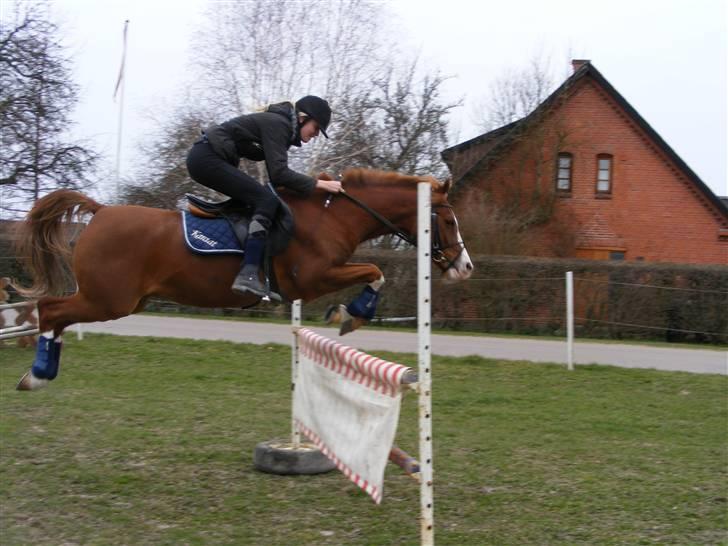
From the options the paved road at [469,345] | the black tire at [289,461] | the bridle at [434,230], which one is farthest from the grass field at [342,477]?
the paved road at [469,345]

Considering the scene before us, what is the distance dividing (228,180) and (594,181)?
22.1 metres

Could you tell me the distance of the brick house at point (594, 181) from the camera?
2461 centimetres

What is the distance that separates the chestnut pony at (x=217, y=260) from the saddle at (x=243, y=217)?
0.33ft

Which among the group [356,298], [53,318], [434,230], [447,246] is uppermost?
[434,230]

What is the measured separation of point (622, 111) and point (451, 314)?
508 inches

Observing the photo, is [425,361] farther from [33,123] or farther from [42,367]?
[33,123]

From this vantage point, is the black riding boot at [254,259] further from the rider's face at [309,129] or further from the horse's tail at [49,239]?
the horse's tail at [49,239]

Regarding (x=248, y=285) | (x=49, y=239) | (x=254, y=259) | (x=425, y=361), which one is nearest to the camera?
(x=425, y=361)

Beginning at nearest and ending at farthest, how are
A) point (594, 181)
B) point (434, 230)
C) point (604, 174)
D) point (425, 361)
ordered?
point (425, 361) → point (434, 230) → point (594, 181) → point (604, 174)

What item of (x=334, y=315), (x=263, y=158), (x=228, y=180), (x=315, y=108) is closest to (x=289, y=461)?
(x=334, y=315)

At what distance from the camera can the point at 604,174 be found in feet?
84.4

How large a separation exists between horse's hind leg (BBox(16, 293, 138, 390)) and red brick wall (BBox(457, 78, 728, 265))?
65.6ft

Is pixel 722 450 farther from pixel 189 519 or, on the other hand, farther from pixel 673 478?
pixel 189 519

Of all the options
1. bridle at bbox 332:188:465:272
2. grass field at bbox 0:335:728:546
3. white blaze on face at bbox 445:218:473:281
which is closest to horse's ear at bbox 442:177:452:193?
bridle at bbox 332:188:465:272
